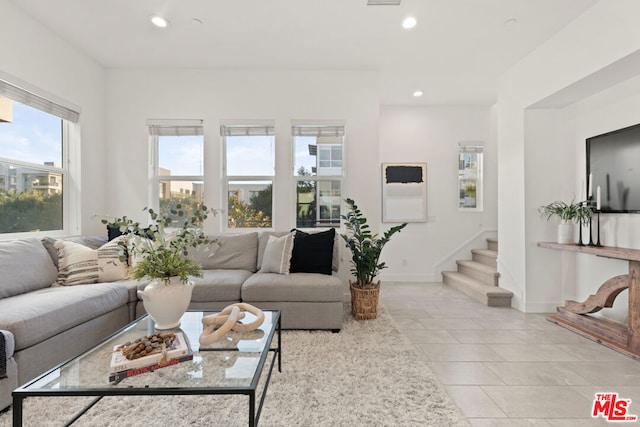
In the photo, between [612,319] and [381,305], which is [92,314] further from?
[612,319]

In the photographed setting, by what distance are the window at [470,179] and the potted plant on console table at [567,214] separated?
1.72 meters

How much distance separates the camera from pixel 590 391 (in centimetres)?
193

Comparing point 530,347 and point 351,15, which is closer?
point 530,347

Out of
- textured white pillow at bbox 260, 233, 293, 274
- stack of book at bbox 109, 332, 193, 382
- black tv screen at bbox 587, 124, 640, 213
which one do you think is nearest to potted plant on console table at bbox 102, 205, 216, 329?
stack of book at bbox 109, 332, 193, 382

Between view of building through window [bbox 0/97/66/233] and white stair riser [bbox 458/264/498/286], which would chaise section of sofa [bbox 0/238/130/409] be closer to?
view of building through window [bbox 0/97/66/233]

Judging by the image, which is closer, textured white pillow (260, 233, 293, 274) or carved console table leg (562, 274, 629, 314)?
carved console table leg (562, 274, 629, 314)

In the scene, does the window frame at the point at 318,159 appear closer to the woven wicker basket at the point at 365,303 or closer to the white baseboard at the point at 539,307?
the woven wicker basket at the point at 365,303

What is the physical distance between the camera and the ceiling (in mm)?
2695

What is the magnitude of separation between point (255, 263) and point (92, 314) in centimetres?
155

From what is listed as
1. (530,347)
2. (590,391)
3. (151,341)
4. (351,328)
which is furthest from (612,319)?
(151,341)

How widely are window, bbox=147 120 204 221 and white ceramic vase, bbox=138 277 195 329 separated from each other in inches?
93.0

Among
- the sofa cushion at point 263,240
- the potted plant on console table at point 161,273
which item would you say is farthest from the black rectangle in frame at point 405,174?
the potted plant on console table at point 161,273

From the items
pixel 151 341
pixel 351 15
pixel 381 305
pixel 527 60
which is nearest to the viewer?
pixel 151 341

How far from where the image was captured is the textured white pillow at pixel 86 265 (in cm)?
268
